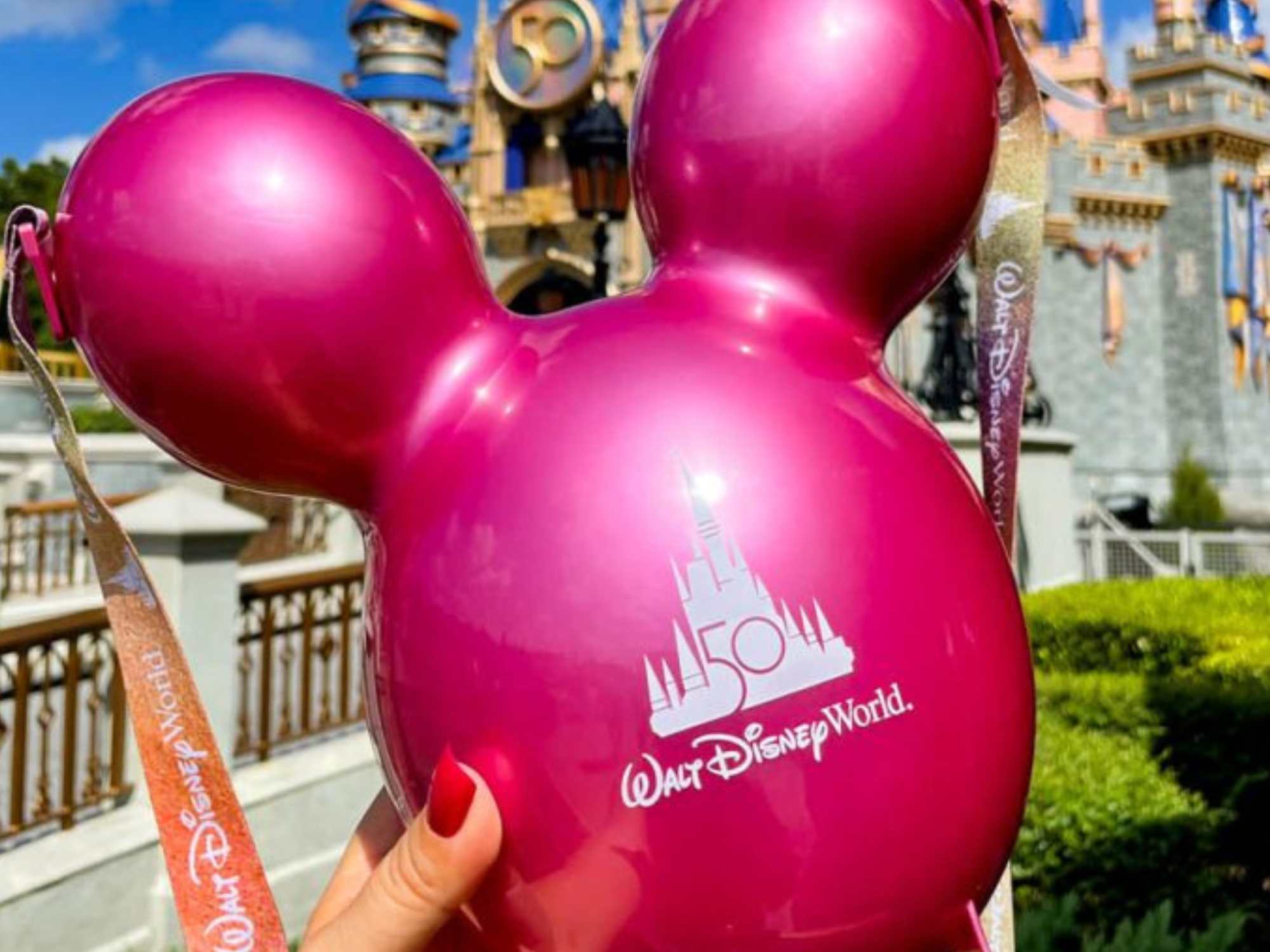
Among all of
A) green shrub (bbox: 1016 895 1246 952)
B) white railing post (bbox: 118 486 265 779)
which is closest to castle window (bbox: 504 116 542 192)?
white railing post (bbox: 118 486 265 779)

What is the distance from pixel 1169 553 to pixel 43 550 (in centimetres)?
1128

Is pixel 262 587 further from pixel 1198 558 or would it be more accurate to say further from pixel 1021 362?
Answer: pixel 1198 558

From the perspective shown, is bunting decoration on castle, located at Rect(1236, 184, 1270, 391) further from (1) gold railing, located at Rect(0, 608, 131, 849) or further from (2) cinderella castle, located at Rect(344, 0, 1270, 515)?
(1) gold railing, located at Rect(0, 608, 131, 849)

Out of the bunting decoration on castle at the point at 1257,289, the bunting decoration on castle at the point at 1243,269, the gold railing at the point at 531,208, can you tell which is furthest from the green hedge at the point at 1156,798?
the bunting decoration on castle at the point at 1257,289

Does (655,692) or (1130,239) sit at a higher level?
(1130,239)

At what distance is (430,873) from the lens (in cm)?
114

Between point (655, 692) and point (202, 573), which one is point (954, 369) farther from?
point (655, 692)

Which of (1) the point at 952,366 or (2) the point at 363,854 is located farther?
(1) the point at 952,366

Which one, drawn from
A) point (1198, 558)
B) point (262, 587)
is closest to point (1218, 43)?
point (1198, 558)

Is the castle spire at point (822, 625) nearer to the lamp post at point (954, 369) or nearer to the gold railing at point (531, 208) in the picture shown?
the lamp post at point (954, 369)

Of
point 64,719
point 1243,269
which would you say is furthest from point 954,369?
point 1243,269

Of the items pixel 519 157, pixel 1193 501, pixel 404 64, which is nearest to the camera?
pixel 1193 501

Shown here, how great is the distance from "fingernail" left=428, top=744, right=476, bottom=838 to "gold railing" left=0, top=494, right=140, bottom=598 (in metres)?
8.68

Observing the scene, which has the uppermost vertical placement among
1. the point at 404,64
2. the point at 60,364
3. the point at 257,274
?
the point at 404,64
